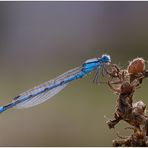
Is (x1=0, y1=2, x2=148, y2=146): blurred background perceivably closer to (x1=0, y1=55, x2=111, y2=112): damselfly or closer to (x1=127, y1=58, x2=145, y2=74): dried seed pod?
(x1=0, y1=55, x2=111, y2=112): damselfly

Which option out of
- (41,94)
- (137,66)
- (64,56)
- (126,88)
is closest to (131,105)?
(126,88)

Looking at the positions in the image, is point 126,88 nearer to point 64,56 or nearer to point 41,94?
point 41,94

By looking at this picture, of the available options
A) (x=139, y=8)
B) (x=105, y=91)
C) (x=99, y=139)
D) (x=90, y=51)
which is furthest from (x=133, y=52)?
(x=99, y=139)

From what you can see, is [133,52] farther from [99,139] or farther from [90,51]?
[99,139]

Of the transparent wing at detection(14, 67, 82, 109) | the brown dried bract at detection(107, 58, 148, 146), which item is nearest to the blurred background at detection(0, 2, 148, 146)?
the transparent wing at detection(14, 67, 82, 109)

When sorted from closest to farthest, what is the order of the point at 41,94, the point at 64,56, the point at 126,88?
the point at 126,88
the point at 41,94
the point at 64,56
